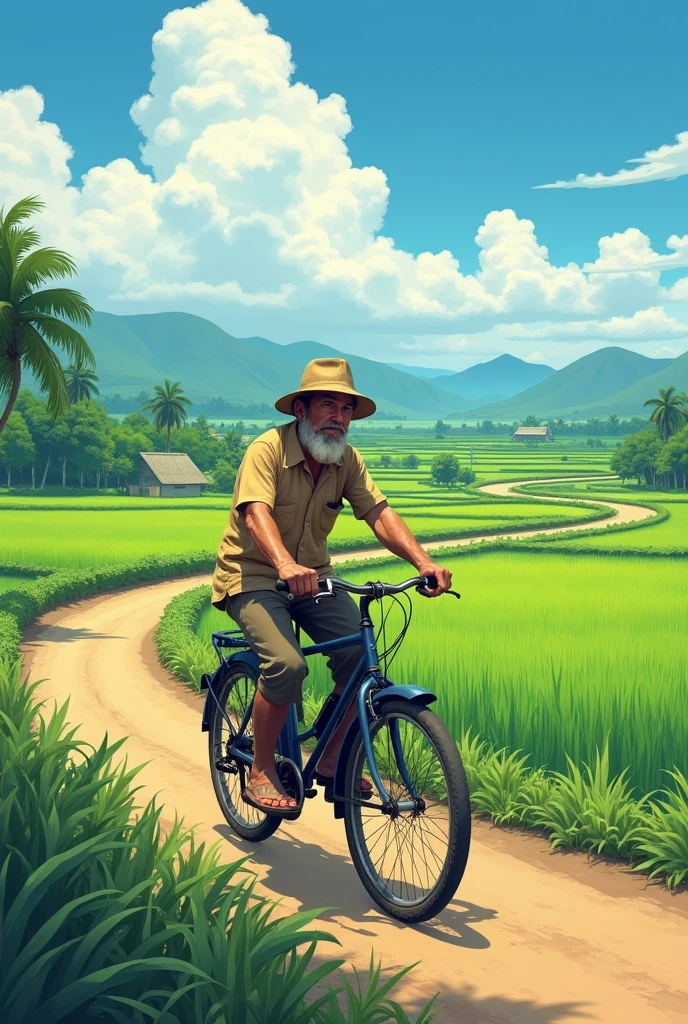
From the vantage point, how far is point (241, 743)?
580 centimetres

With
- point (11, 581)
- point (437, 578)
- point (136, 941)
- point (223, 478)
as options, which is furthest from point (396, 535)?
point (223, 478)

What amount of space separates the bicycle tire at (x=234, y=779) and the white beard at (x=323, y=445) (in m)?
1.36

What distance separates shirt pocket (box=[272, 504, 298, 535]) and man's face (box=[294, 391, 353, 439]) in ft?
1.33

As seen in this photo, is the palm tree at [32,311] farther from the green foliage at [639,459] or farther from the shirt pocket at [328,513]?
the green foliage at [639,459]

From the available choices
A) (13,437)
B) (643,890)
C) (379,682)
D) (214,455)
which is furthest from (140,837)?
(214,455)

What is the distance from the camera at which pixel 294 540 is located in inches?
209

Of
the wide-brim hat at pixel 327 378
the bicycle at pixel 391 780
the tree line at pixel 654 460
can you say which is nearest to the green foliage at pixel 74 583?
the bicycle at pixel 391 780

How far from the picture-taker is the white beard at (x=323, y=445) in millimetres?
5078

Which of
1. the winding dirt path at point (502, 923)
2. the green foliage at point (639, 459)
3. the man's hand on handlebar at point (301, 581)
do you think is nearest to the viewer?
the winding dirt path at point (502, 923)

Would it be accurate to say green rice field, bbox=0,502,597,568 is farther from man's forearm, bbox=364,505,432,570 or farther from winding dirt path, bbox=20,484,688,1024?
man's forearm, bbox=364,505,432,570

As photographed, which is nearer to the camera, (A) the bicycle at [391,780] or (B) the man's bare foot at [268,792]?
(A) the bicycle at [391,780]

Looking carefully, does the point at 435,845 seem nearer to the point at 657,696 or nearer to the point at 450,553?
the point at 657,696

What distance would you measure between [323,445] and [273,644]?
95cm

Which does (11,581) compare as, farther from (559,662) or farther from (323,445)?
(323,445)
